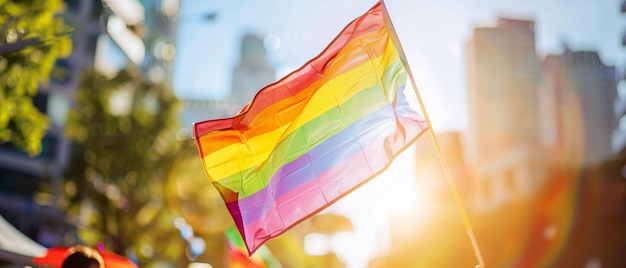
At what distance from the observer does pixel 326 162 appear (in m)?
7.90

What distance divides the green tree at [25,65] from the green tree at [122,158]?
1946cm

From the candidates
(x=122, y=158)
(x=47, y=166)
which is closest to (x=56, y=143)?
(x=47, y=166)

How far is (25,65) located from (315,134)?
11028 mm

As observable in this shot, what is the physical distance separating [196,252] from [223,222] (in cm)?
1877

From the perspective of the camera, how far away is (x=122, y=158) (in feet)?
123

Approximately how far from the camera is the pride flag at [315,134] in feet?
25.4

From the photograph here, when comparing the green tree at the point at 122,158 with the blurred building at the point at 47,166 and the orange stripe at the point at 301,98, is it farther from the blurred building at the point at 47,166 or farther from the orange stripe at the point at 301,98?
the orange stripe at the point at 301,98

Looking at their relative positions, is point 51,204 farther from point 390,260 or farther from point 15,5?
point 390,260

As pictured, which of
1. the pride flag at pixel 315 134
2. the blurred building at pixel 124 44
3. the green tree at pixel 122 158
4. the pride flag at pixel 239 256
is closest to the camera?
the pride flag at pixel 315 134

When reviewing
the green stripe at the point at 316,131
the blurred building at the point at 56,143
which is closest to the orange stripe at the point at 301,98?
the green stripe at the point at 316,131

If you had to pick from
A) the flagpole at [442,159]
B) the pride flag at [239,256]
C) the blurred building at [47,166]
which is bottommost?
the blurred building at [47,166]

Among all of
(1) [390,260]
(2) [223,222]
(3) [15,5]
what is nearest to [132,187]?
(2) [223,222]

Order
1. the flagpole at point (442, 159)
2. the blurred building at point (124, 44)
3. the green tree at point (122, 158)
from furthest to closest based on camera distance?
the blurred building at point (124, 44), the green tree at point (122, 158), the flagpole at point (442, 159)

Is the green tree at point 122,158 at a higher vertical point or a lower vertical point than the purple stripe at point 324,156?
lower
